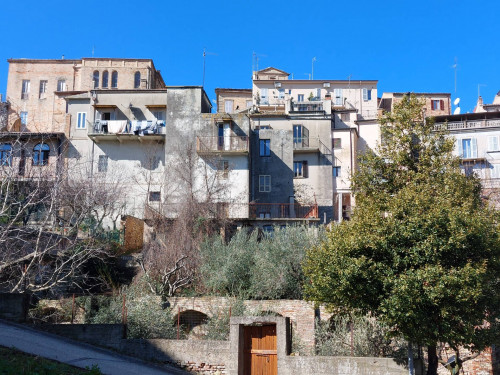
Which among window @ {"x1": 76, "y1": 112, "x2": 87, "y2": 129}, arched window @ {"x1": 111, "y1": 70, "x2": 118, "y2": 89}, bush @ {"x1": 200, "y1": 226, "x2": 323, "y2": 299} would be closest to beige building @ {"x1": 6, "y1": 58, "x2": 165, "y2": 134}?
arched window @ {"x1": 111, "y1": 70, "x2": 118, "y2": 89}

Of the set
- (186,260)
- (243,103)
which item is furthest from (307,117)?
(186,260)

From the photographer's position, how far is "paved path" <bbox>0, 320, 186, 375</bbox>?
16281 mm

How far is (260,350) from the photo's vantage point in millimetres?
18703

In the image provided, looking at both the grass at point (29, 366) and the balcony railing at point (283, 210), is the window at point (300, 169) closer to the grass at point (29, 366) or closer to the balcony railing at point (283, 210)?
the balcony railing at point (283, 210)

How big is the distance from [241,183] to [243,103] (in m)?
21.9

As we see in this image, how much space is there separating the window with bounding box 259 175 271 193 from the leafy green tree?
22.6 metres

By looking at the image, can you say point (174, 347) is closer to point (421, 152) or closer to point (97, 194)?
point (421, 152)

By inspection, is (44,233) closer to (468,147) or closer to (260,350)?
(260,350)

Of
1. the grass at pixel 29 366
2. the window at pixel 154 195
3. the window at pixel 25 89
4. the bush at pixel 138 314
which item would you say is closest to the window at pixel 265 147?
the window at pixel 154 195

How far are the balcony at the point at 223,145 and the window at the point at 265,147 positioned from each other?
2217 millimetres

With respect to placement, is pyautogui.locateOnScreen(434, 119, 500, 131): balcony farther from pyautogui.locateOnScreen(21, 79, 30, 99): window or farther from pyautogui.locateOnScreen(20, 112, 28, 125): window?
pyautogui.locateOnScreen(21, 79, 30, 99): window

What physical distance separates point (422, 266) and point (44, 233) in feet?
55.5

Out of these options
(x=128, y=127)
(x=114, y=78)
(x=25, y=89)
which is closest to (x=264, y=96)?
(x=114, y=78)

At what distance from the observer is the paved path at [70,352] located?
16281mm
